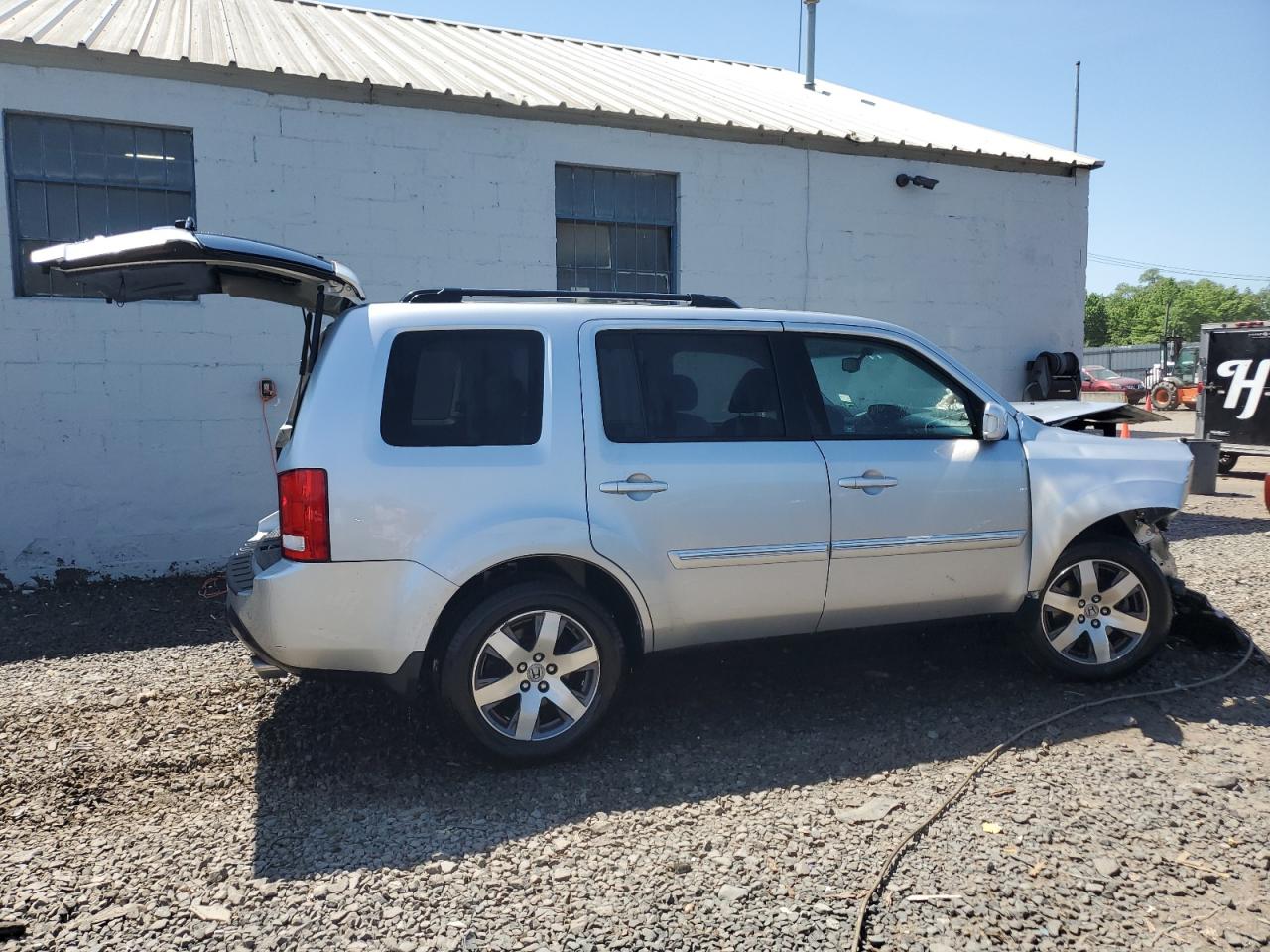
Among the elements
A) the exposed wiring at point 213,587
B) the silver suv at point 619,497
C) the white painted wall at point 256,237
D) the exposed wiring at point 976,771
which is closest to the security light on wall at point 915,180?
the white painted wall at point 256,237

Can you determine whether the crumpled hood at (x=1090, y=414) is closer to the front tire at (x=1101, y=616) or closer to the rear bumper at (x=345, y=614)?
the front tire at (x=1101, y=616)

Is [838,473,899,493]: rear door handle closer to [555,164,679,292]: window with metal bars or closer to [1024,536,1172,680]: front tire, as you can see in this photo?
[1024,536,1172,680]: front tire

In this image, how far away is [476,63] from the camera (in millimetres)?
9828

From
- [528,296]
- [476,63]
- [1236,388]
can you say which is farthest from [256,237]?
[1236,388]

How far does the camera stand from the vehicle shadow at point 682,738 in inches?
140

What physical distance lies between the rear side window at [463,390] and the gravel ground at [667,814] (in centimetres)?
133

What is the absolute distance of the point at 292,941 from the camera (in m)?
2.85

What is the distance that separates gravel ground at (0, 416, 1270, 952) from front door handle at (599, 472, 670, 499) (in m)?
0.83

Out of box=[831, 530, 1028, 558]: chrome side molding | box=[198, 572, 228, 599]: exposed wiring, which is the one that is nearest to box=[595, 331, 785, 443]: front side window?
box=[831, 530, 1028, 558]: chrome side molding

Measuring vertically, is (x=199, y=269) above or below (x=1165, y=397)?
above

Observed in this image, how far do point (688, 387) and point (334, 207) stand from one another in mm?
4911

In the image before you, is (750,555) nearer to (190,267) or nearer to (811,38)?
(190,267)

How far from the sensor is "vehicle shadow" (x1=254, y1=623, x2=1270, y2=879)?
11.7ft

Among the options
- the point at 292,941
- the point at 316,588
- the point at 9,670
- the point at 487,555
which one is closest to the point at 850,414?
the point at 487,555
